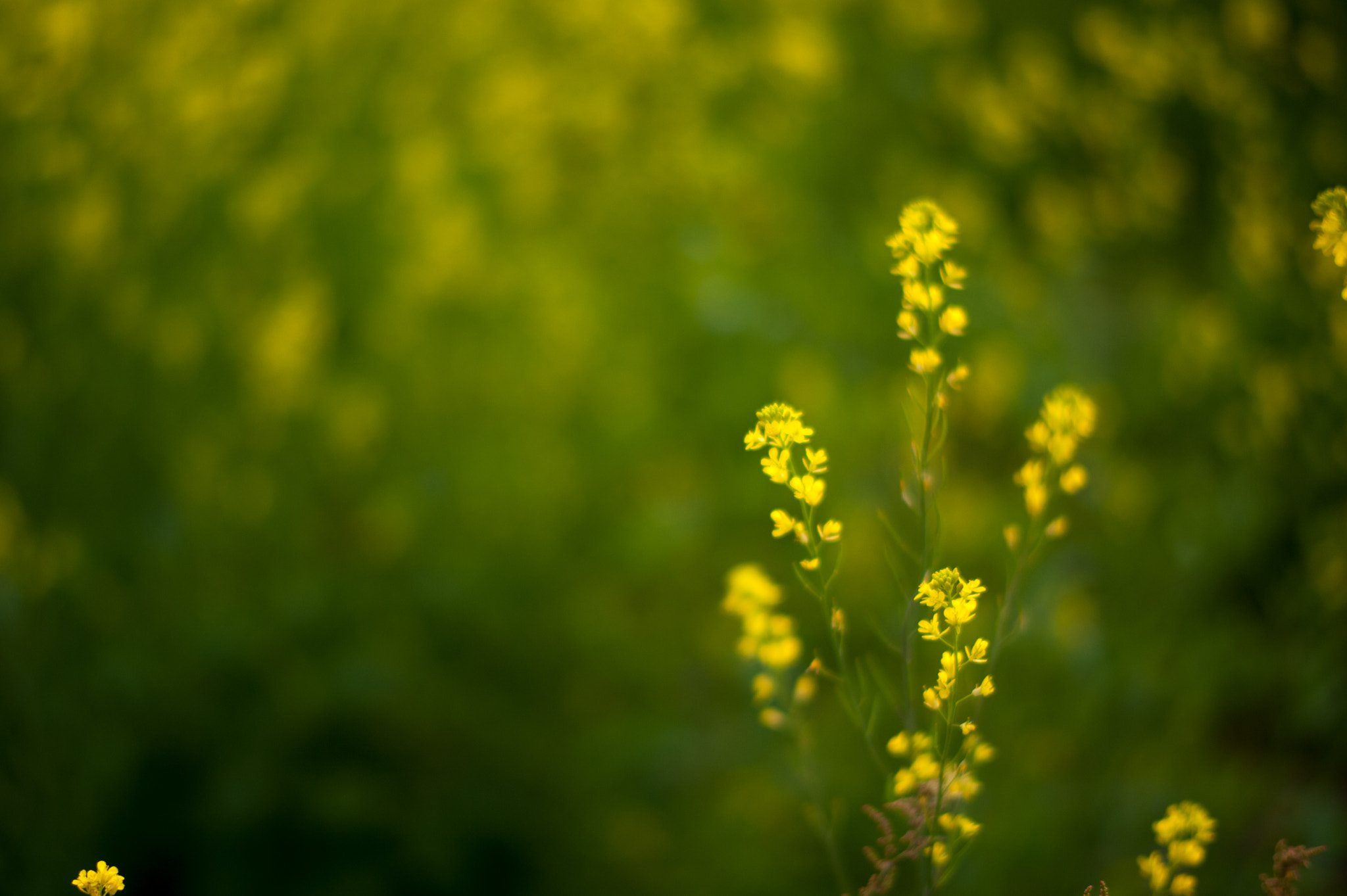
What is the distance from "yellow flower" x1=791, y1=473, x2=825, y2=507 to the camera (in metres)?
0.70

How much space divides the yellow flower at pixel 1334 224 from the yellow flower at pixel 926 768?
0.53 metres

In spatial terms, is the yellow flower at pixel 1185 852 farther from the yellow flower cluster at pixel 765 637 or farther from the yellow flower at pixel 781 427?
the yellow flower at pixel 781 427

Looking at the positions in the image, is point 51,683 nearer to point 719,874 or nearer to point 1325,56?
point 719,874

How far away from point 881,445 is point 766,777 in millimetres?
1135

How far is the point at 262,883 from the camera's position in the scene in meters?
1.90

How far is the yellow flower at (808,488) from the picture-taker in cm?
70

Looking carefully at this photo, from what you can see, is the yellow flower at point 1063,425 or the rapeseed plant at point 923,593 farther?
the yellow flower at point 1063,425

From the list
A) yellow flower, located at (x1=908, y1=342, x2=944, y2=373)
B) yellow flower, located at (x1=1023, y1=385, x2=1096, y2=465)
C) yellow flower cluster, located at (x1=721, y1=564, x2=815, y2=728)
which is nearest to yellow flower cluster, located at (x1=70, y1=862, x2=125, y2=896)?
yellow flower cluster, located at (x1=721, y1=564, x2=815, y2=728)

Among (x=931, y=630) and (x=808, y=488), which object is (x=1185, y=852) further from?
(x=808, y=488)

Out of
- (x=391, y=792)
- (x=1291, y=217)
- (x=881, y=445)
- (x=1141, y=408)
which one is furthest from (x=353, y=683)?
(x=1291, y=217)

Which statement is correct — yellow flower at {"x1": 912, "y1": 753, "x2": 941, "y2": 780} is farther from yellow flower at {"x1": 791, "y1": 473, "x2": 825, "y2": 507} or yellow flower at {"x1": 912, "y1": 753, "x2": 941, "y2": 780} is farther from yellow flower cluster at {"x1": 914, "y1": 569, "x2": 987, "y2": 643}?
yellow flower at {"x1": 791, "y1": 473, "x2": 825, "y2": 507}

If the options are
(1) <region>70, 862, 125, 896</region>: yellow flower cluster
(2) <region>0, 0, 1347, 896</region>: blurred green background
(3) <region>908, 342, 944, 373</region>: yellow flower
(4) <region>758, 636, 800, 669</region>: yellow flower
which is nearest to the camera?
(1) <region>70, 862, 125, 896</region>: yellow flower cluster

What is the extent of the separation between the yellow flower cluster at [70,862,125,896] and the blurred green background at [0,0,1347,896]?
1221mm

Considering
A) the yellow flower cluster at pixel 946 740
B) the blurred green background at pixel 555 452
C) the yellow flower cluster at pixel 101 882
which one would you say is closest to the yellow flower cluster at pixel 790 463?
the yellow flower cluster at pixel 946 740
